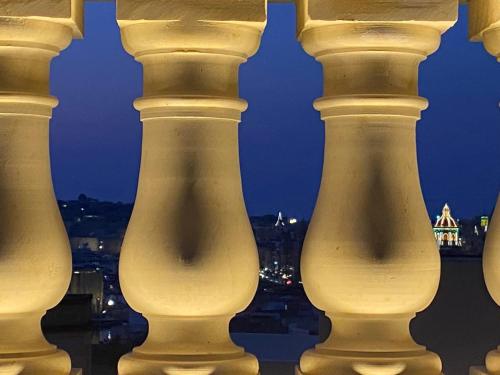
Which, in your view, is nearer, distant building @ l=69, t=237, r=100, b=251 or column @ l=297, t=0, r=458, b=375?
column @ l=297, t=0, r=458, b=375

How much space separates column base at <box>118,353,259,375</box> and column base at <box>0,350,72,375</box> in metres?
0.22

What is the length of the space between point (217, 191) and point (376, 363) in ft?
2.81

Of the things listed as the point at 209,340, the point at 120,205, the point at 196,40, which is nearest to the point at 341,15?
the point at 196,40

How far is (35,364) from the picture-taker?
382cm

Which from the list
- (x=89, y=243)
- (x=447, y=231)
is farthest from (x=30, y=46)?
(x=447, y=231)

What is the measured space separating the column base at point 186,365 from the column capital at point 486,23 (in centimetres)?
148

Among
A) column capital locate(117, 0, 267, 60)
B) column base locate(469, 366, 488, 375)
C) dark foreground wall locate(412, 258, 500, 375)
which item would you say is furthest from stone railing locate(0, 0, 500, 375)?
dark foreground wall locate(412, 258, 500, 375)

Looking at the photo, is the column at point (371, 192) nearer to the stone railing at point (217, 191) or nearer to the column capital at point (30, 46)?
the stone railing at point (217, 191)

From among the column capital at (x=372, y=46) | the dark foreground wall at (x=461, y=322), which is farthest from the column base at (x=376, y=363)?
the dark foreground wall at (x=461, y=322)

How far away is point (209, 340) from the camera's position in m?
3.82

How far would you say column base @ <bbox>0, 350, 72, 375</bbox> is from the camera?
3.79 m

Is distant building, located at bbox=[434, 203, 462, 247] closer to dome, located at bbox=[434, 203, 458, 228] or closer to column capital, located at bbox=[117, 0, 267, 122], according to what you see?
dome, located at bbox=[434, 203, 458, 228]

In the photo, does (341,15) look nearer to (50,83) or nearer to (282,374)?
(50,83)

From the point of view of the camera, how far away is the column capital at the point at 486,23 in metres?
3.88
